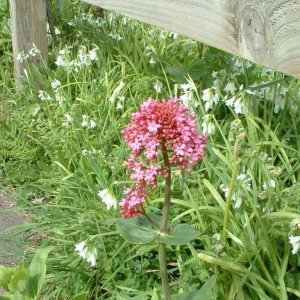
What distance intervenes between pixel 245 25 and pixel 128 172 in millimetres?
1063

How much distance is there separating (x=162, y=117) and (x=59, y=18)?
13.0 feet

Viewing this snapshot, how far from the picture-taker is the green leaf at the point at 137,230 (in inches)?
73.8

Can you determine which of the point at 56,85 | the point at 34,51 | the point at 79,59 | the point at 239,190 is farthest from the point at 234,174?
the point at 34,51

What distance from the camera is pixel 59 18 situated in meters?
5.48

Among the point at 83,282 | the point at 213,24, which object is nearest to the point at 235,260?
the point at 83,282

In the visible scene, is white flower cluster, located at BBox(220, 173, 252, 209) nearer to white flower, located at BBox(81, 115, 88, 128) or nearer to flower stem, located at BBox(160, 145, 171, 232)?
flower stem, located at BBox(160, 145, 171, 232)

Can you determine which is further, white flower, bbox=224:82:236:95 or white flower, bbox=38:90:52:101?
white flower, bbox=38:90:52:101

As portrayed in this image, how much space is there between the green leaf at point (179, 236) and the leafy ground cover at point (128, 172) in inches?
4.1

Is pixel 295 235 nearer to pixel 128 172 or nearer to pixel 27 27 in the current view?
pixel 128 172

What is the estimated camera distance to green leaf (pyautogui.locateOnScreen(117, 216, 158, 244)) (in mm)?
1874

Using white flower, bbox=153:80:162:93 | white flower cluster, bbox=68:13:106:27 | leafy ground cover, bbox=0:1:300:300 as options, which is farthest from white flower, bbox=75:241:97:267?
white flower cluster, bbox=68:13:106:27

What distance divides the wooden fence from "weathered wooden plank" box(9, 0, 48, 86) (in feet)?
5.45

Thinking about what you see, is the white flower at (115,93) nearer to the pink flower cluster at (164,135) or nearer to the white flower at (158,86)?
the white flower at (158,86)

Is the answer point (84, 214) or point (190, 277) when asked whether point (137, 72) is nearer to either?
point (84, 214)
